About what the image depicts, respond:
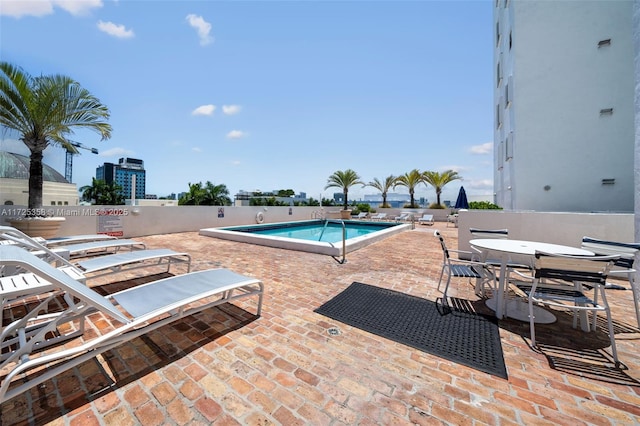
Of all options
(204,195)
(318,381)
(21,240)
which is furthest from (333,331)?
(204,195)

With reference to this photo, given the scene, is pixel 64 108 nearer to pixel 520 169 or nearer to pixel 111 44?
pixel 111 44

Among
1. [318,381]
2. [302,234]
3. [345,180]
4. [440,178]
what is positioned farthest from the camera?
[345,180]

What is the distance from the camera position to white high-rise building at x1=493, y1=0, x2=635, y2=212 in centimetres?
794

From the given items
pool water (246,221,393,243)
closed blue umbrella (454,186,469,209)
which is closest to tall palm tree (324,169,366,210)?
pool water (246,221,393,243)

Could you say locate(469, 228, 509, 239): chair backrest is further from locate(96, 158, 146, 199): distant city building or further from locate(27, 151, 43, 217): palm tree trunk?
locate(96, 158, 146, 199): distant city building

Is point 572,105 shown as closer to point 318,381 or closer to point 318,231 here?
point 318,231

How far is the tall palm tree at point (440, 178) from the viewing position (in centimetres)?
2039

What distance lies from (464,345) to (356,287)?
5.63 feet

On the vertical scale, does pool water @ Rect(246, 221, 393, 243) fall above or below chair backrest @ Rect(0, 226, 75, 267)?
below

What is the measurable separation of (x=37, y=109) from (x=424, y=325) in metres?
10.3

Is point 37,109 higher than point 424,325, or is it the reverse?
point 37,109

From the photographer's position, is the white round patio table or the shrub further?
the shrub

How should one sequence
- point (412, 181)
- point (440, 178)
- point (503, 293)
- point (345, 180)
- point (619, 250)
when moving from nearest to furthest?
1. point (503, 293)
2. point (619, 250)
3. point (440, 178)
4. point (412, 181)
5. point (345, 180)

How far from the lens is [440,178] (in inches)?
806
